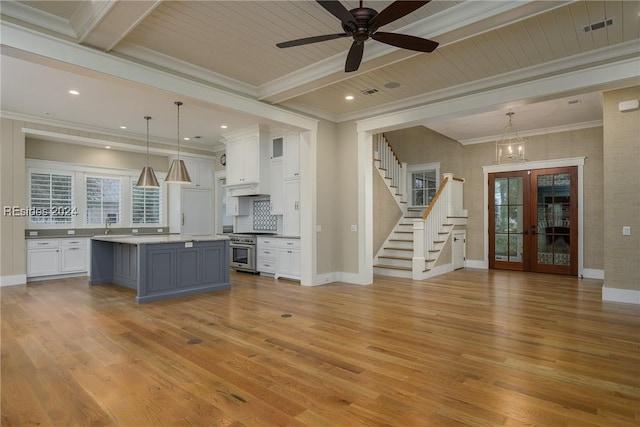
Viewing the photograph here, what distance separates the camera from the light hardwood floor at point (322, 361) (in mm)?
2262

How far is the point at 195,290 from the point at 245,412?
3773 millimetres

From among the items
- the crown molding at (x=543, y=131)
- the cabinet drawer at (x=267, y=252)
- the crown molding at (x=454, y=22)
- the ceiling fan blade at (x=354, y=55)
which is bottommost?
the cabinet drawer at (x=267, y=252)

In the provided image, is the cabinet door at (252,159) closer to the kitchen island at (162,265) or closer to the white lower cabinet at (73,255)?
the kitchen island at (162,265)

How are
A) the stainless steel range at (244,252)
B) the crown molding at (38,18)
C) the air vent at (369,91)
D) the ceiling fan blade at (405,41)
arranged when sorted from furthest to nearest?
the stainless steel range at (244,252), the air vent at (369,91), the crown molding at (38,18), the ceiling fan blade at (405,41)

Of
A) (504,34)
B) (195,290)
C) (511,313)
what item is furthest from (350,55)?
(195,290)

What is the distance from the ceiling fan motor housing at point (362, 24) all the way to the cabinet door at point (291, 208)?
4.28m

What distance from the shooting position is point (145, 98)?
5.68m

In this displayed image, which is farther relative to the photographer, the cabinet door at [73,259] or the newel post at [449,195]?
the newel post at [449,195]

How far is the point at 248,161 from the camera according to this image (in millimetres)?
7746

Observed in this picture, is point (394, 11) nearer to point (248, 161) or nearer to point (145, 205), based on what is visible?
point (248, 161)

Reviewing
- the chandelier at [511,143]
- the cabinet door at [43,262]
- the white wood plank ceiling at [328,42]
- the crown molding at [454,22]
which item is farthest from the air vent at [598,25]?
the cabinet door at [43,262]

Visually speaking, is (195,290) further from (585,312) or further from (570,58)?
(570,58)

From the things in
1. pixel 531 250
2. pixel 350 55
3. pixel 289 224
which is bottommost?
pixel 531 250

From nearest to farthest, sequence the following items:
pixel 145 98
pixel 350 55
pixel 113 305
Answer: pixel 350 55 → pixel 113 305 → pixel 145 98
